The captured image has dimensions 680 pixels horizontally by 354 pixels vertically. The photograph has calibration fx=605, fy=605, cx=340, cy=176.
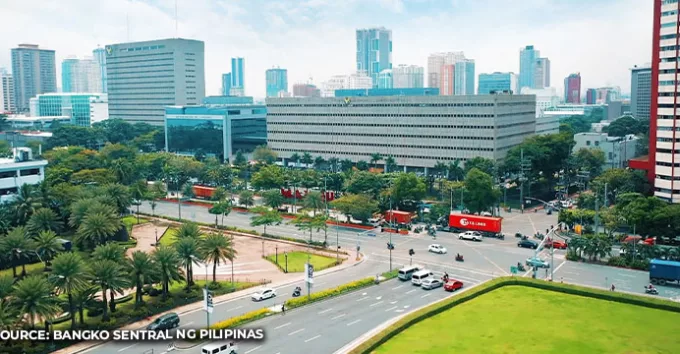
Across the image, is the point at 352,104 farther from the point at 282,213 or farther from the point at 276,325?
the point at 276,325

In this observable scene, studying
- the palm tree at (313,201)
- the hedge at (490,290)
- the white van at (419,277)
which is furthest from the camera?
the palm tree at (313,201)

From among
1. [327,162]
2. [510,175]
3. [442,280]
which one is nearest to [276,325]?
[442,280]

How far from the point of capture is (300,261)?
68250 mm

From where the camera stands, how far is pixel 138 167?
119500 mm

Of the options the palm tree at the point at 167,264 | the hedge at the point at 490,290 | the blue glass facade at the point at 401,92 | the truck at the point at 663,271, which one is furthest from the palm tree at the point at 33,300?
the blue glass facade at the point at 401,92

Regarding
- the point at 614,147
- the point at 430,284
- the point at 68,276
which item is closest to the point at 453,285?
the point at 430,284

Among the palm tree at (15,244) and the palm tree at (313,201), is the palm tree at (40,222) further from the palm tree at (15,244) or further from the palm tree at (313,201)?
the palm tree at (313,201)

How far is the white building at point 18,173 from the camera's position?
269ft

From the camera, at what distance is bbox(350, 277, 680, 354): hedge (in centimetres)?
4169

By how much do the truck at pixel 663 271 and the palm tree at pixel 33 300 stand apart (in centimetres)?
5182

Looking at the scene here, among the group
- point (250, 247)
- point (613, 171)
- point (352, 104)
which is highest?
point (352, 104)

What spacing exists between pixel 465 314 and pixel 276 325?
14832 millimetres

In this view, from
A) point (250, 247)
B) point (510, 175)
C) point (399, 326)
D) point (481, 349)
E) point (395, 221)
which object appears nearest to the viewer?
point (481, 349)

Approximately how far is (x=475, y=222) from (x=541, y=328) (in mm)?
36001
